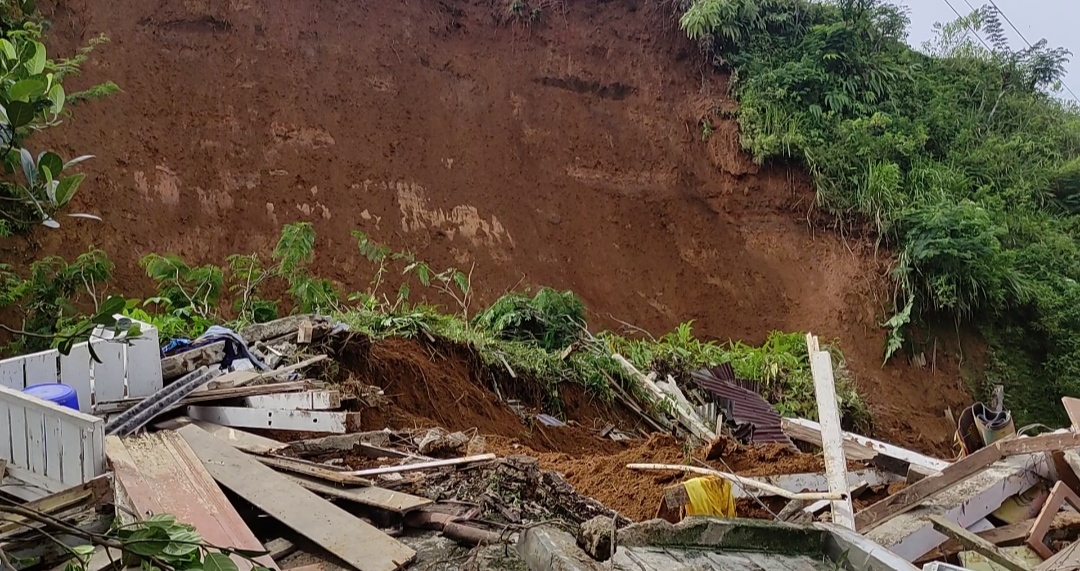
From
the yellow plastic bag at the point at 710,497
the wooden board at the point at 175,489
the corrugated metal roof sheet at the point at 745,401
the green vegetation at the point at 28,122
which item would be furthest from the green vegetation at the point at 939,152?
the green vegetation at the point at 28,122

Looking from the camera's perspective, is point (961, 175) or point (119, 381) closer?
point (119, 381)

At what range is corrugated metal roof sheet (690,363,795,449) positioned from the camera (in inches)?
310

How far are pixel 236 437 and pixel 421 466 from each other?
110 cm

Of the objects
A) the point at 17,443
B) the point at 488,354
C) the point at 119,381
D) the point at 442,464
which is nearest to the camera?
the point at 17,443

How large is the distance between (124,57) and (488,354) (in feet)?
26.5

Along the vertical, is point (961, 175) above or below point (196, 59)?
below

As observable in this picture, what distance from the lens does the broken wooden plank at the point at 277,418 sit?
4551 millimetres

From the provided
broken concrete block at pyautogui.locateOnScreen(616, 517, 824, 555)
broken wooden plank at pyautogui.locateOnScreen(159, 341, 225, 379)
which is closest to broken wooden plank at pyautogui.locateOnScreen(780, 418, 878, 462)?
broken concrete block at pyautogui.locateOnScreen(616, 517, 824, 555)

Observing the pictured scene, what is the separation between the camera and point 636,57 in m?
15.2

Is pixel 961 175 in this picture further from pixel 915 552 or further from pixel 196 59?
pixel 196 59

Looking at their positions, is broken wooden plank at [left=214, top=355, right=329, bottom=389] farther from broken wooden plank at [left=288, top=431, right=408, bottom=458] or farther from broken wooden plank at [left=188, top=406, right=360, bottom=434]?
broken wooden plank at [left=288, top=431, right=408, bottom=458]

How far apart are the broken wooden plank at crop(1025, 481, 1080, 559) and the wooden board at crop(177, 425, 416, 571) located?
421 centimetres

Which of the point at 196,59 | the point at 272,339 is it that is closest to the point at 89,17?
the point at 196,59

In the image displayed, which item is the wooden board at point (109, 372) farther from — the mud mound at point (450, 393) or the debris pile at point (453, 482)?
the mud mound at point (450, 393)
